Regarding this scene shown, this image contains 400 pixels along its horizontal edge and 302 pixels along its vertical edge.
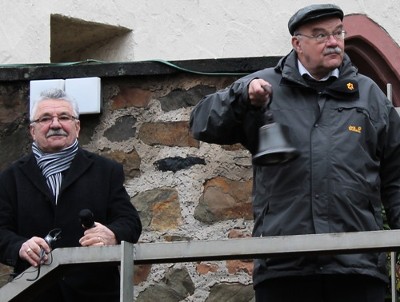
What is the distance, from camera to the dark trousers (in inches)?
205

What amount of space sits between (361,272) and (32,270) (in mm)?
1079

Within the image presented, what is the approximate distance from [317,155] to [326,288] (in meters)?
0.45

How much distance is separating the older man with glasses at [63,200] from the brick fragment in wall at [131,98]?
3.02 feet

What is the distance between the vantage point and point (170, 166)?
685 cm

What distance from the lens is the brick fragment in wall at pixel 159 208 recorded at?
22.3ft

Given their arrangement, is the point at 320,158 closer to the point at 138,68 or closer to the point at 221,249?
the point at 221,249

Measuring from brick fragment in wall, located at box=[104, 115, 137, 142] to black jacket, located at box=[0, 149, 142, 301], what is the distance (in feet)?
2.99

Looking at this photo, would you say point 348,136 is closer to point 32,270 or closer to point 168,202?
point 32,270

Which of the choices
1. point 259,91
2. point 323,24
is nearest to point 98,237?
point 259,91

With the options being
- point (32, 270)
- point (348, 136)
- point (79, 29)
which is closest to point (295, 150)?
point (348, 136)

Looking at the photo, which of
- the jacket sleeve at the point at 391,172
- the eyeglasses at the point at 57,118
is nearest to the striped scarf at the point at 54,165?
the eyeglasses at the point at 57,118

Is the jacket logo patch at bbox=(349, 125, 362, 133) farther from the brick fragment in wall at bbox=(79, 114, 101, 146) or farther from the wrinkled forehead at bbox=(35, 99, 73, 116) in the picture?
the brick fragment in wall at bbox=(79, 114, 101, 146)

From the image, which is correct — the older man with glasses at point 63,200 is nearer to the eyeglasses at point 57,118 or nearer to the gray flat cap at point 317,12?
the eyeglasses at point 57,118

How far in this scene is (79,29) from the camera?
357 inches
